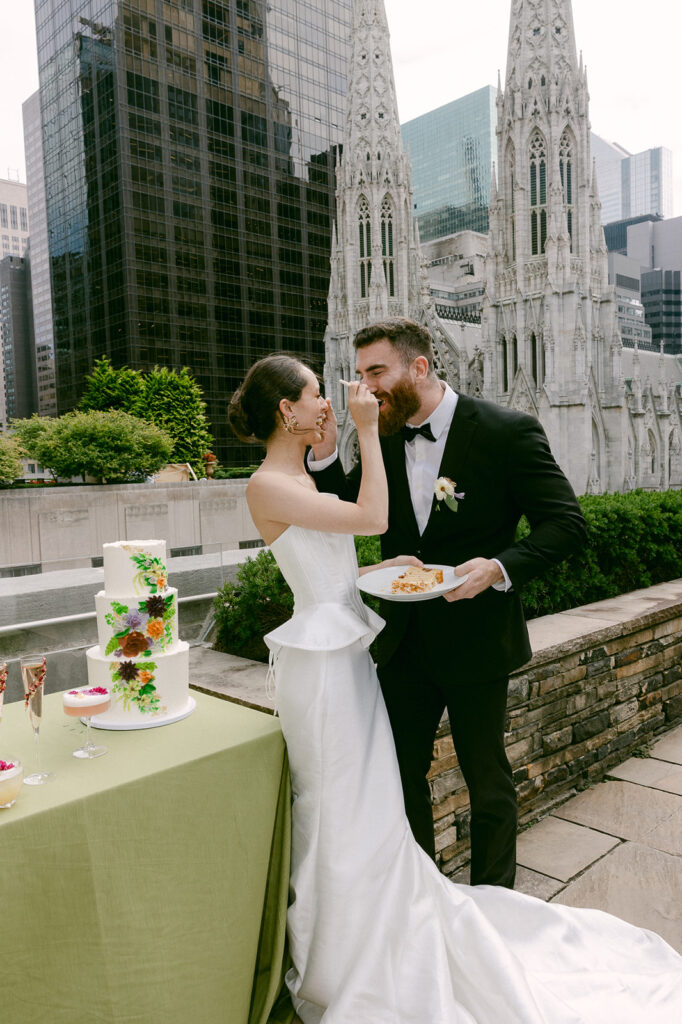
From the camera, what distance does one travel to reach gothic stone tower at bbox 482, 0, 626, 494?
47000 millimetres

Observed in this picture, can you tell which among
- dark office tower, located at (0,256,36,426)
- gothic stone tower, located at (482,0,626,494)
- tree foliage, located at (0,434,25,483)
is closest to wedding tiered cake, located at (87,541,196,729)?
tree foliage, located at (0,434,25,483)

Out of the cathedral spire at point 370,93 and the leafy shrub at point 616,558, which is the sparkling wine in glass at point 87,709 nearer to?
the leafy shrub at point 616,558

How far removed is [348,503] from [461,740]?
1090 millimetres

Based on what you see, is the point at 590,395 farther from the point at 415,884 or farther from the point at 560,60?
the point at 415,884

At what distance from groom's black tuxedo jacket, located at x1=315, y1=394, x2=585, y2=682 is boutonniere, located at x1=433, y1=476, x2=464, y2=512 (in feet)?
0.21

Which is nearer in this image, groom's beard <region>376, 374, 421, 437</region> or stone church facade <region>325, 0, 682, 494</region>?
groom's beard <region>376, 374, 421, 437</region>

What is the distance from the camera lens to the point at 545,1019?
238 centimetres

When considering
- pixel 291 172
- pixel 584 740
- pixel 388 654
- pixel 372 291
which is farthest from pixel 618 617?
pixel 291 172

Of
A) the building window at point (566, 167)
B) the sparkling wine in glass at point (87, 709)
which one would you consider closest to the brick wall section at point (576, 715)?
the sparkling wine in glass at point (87, 709)

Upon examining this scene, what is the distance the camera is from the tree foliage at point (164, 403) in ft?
105

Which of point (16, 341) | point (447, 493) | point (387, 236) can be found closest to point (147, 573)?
point (447, 493)

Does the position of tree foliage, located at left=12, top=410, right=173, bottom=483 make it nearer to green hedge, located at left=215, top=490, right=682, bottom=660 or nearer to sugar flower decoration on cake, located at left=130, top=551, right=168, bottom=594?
green hedge, located at left=215, top=490, right=682, bottom=660

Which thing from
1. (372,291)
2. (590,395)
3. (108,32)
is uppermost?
(108,32)

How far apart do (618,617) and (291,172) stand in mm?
73006
